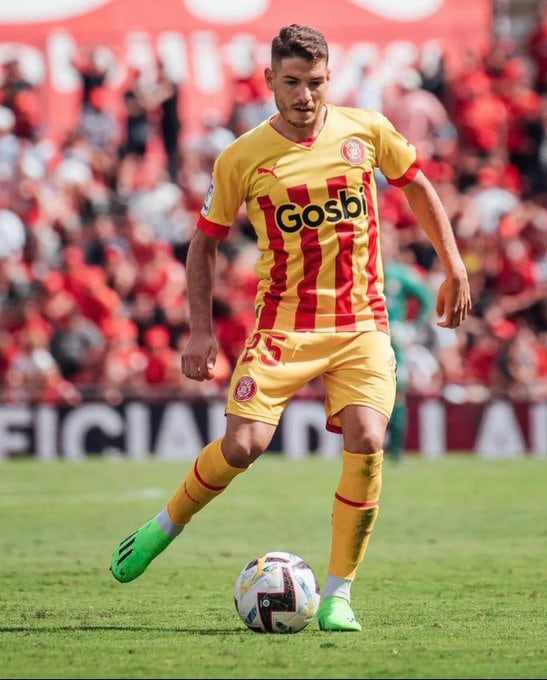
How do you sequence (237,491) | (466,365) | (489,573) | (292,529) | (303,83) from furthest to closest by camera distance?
1. (466,365)
2. (237,491)
3. (292,529)
4. (489,573)
5. (303,83)

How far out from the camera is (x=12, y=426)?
16.4 metres

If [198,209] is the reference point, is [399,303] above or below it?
below

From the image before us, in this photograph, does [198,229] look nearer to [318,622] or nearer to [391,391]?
[391,391]

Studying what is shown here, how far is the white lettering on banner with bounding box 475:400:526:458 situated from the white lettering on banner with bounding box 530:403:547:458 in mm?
132

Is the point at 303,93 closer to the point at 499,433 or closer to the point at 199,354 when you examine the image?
the point at 199,354

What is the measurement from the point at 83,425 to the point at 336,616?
10.6 meters

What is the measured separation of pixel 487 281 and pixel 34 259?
574cm

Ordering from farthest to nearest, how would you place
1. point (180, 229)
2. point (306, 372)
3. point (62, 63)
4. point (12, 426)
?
point (62, 63) → point (180, 229) → point (12, 426) → point (306, 372)

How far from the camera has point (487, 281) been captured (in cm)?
1880

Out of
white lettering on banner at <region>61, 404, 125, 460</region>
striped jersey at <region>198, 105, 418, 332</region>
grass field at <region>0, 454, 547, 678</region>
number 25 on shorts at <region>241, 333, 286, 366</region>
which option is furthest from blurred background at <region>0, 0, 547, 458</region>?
number 25 on shorts at <region>241, 333, 286, 366</region>

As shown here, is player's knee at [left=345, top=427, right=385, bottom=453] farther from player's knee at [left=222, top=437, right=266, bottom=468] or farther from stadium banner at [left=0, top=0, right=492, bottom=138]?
stadium banner at [left=0, top=0, right=492, bottom=138]

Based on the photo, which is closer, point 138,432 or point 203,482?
point 203,482

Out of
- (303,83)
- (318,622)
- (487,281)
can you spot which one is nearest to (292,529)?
(318,622)

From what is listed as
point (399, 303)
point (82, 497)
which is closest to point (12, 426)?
point (82, 497)
